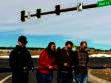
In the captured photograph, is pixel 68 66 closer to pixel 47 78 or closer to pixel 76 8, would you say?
pixel 47 78

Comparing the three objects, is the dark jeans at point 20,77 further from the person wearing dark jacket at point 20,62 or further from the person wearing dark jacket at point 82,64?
the person wearing dark jacket at point 82,64

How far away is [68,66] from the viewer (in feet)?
48.0

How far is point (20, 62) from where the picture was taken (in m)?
12.7

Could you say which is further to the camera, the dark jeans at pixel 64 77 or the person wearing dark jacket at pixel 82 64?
the person wearing dark jacket at pixel 82 64

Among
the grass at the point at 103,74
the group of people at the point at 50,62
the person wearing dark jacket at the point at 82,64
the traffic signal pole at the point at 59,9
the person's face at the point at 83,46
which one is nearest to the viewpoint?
the group of people at the point at 50,62

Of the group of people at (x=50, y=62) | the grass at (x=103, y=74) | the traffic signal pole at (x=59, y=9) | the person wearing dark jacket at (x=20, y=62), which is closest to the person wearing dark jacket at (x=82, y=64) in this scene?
the group of people at (x=50, y=62)

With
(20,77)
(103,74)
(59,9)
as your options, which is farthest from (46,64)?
(59,9)

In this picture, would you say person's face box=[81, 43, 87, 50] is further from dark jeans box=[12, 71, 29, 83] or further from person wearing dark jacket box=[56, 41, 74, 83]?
dark jeans box=[12, 71, 29, 83]

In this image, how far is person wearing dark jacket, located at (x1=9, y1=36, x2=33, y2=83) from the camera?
12531 mm

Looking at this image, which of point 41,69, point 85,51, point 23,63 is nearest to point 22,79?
point 23,63

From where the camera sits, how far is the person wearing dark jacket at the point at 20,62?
41.1 feet

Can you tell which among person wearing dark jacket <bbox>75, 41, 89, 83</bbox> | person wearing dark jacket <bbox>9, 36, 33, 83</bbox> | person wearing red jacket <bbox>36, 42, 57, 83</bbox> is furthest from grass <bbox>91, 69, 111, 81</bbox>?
person wearing dark jacket <bbox>9, 36, 33, 83</bbox>

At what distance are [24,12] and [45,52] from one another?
33.9m

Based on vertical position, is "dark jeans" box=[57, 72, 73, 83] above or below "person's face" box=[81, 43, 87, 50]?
below
